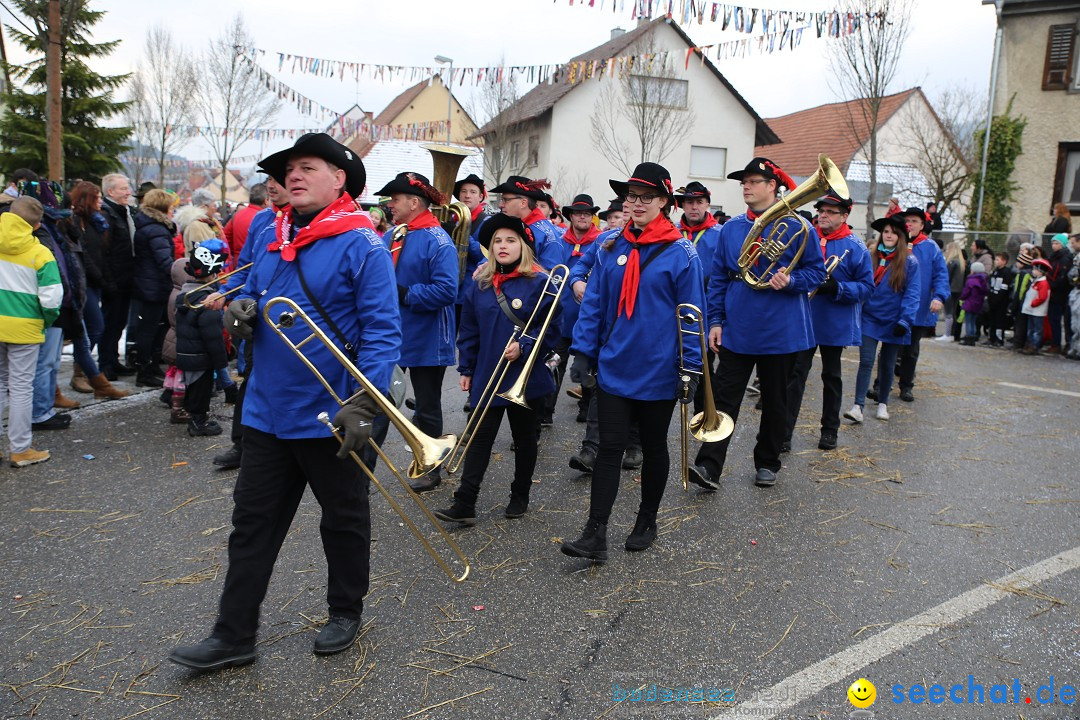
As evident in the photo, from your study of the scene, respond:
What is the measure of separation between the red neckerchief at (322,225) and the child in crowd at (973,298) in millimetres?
13789

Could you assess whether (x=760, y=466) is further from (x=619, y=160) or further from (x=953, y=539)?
(x=619, y=160)

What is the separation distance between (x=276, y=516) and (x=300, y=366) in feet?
2.10

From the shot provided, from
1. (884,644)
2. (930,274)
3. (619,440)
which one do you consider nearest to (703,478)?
(619,440)

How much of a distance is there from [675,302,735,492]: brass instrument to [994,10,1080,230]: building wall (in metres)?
20.7

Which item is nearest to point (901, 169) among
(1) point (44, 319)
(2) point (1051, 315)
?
(2) point (1051, 315)

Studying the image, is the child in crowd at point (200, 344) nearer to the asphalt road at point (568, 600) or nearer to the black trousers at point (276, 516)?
the asphalt road at point (568, 600)

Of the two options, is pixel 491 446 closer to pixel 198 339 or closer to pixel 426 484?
pixel 426 484

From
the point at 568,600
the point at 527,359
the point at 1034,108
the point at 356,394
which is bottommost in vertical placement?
the point at 568,600

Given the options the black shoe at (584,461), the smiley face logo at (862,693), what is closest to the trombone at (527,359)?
the black shoe at (584,461)

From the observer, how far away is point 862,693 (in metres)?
3.10

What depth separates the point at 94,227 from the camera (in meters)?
7.82

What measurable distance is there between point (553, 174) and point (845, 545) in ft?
91.8

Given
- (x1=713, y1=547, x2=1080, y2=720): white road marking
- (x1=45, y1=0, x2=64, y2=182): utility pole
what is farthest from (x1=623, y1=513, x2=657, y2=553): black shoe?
(x1=45, y1=0, x2=64, y2=182): utility pole

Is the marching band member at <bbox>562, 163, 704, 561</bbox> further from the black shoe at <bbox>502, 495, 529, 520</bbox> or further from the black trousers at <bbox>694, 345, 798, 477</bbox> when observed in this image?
the black trousers at <bbox>694, 345, 798, 477</bbox>
